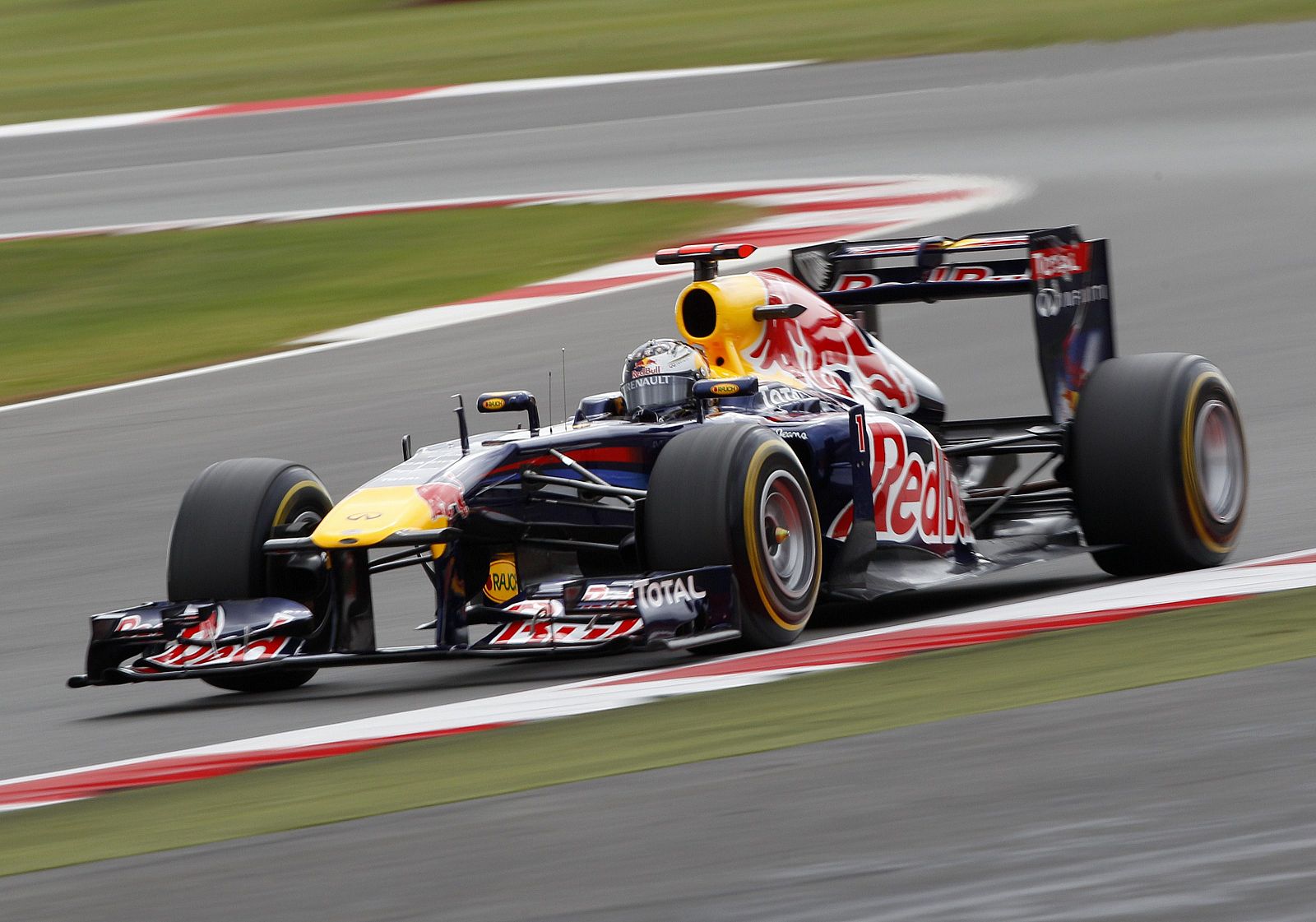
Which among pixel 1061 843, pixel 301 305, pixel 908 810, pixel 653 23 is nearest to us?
pixel 1061 843

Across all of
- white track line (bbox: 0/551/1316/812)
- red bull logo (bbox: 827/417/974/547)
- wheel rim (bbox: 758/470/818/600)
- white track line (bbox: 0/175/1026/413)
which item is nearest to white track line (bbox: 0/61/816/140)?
white track line (bbox: 0/175/1026/413)

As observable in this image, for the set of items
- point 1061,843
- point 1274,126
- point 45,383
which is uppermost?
point 1274,126

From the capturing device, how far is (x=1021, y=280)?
996 cm

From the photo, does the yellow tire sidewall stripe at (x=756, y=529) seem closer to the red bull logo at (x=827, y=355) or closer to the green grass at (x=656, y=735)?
the green grass at (x=656, y=735)

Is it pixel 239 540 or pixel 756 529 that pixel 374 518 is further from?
pixel 756 529

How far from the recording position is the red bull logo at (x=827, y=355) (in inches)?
357

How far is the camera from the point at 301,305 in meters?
17.2

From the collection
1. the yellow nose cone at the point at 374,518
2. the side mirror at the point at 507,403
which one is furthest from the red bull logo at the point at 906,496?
the yellow nose cone at the point at 374,518

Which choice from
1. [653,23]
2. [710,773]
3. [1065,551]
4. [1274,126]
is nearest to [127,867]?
[710,773]

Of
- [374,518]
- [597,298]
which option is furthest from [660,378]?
[597,298]

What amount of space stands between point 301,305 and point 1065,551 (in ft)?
30.0

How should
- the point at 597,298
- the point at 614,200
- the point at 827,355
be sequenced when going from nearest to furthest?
the point at 827,355 < the point at 597,298 < the point at 614,200

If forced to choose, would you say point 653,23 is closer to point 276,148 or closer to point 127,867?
point 276,148

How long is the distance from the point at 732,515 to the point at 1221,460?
294 cm
